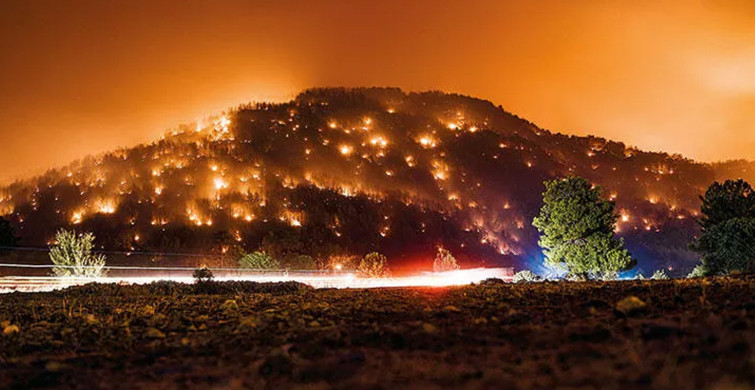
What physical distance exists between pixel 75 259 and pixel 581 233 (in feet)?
134

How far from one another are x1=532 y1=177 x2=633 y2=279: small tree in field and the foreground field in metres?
33.1

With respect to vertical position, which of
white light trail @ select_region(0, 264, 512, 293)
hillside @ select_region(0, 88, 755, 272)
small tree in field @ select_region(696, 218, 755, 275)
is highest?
hillside @ select_region(0, 88, 755, 272)

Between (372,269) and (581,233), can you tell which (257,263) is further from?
(581,233)

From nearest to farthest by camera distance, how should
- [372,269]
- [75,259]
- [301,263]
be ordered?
[75,259] → [372,269] → [301,263]

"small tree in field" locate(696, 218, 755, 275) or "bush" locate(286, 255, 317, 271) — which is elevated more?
"small tree in field" locate(696, 218, 755, 275)

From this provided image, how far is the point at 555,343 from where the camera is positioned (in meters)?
6.63

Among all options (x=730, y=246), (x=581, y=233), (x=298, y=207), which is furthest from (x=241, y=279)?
(x=298, y=207)

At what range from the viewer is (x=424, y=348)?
7.15 metres

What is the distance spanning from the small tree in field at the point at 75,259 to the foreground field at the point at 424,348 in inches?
1238

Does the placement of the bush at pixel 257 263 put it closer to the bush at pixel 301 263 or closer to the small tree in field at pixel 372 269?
the bush at pixel 301 263

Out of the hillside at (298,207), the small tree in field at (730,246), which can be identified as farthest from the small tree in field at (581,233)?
the hillside at (298,207)

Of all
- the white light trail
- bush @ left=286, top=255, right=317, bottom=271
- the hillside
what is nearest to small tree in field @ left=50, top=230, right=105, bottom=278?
the white light trail

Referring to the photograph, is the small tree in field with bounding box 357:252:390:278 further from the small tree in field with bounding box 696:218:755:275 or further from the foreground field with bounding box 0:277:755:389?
the foreground field with bounding box 0:277:755:389

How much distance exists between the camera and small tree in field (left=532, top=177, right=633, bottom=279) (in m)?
43.0
